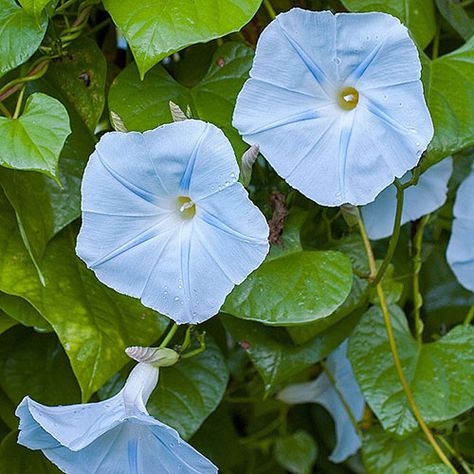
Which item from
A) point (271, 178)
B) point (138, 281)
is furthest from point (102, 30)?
point (138, 281)

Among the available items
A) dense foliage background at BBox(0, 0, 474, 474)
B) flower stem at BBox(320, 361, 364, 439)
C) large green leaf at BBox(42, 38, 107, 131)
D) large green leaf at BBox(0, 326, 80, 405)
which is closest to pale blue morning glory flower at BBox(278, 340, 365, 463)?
flower stem at BBox(320, 361, 364, 439)

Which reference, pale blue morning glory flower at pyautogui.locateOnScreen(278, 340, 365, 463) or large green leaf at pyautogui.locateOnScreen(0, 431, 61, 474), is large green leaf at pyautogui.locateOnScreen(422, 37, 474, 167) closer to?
pale blue morning glory flower at pyautogui.locateOnScreen(278, 340, 365, 463)

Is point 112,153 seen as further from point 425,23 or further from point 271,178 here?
point 425,23

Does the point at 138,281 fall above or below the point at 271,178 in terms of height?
below

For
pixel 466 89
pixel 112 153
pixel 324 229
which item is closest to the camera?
pixel 112 153

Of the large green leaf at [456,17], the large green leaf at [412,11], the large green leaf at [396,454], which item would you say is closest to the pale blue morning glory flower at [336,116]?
the large green leaf at [412,11]

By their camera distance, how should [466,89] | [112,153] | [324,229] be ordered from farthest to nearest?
1. [324,229]
2. [466,89]
3. [112,153]
